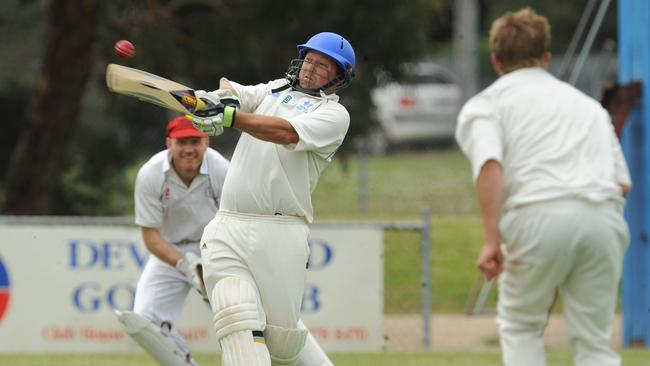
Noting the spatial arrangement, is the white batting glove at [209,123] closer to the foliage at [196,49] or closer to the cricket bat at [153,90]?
the cricket bat at [153,90]

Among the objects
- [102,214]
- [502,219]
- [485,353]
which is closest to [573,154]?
[502,219]

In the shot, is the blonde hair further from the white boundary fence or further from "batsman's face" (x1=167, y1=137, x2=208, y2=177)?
the white boundary fence

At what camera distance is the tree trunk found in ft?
44.4

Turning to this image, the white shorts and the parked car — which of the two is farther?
the parked car

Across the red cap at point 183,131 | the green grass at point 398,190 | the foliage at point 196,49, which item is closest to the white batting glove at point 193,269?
the red cap at point 183,131

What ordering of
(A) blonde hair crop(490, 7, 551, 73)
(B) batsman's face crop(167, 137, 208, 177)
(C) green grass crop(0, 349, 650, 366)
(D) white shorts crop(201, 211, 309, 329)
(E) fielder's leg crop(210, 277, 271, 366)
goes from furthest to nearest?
(C) green grass crop(0, 349, 650, 366)
(B) batsman's face crop(167, 137, 208, 177)
(D) white shorts crop(201, 211, 309, 329)
(E) fielder's leg crop(210, 277, 271, 366)
(A) blonde hair crop(490, 7, 551, 73)

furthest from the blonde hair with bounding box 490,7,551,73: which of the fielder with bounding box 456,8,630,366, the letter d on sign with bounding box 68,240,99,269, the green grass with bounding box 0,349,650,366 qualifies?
the letter d on sign with bounding box 68,240,99,269

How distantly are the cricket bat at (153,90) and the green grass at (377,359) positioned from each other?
3.97 metres

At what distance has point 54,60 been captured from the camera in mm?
13633

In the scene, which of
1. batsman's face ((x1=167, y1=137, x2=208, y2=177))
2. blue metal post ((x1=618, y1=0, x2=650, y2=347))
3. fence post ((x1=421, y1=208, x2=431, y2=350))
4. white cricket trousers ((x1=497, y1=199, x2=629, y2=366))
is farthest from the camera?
fence post ((x1=421, y1=208, x2=431, y2=350))

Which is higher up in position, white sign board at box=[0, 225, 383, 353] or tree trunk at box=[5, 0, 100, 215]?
tree trunk at box=[5, 0, 100, 215]

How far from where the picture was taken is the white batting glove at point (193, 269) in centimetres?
707

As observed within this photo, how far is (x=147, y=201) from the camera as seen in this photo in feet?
23.9

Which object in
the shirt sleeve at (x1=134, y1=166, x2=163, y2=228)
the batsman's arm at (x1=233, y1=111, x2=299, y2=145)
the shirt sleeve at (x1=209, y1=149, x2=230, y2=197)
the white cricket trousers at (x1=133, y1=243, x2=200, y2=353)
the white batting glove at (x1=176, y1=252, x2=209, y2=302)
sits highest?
the batsman's arm at (x1=233, y1=111, x2=299, y2=145)
